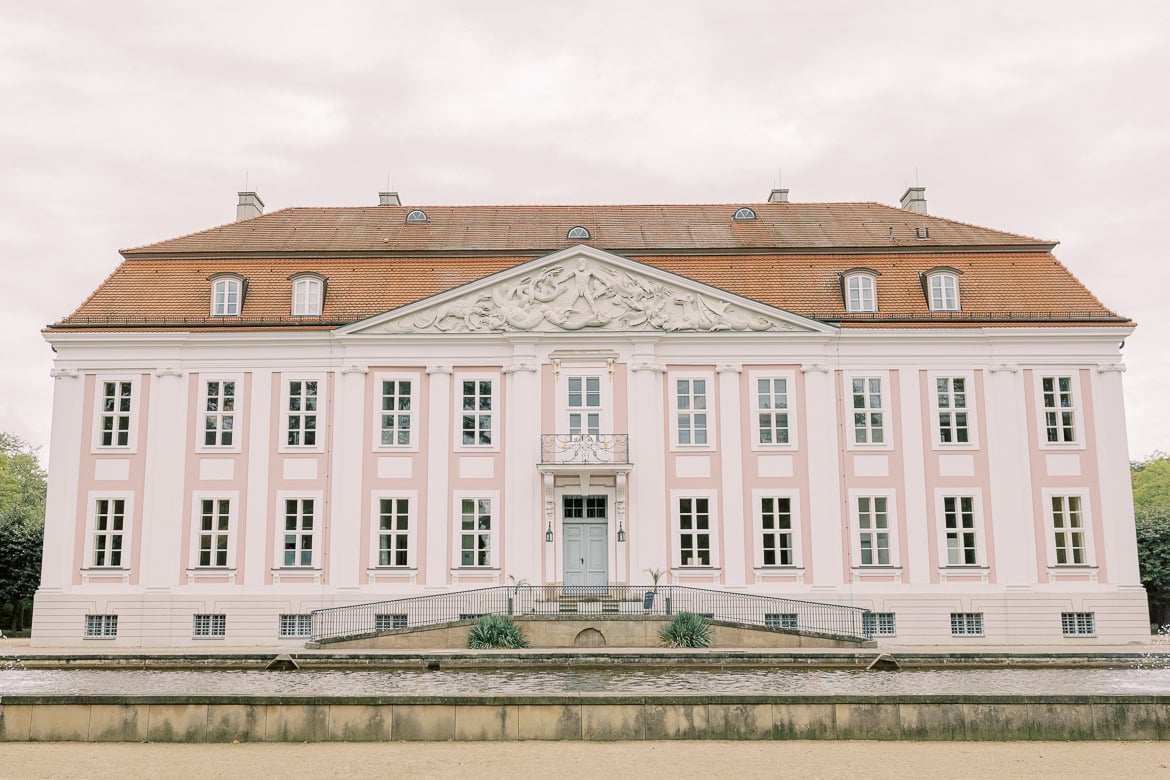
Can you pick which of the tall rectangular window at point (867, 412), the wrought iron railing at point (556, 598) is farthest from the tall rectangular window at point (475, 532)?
the tall rectangular window at point (867, 412)

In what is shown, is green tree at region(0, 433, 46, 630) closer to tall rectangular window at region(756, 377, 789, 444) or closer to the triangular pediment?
the triangular pediment

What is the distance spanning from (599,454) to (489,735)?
721 inches

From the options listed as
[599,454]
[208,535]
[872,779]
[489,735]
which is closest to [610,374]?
[599,454]

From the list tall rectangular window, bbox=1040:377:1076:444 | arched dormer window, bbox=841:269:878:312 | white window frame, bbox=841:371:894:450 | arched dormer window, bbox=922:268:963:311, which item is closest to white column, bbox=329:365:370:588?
white window frame, bbox=841:371:894:450

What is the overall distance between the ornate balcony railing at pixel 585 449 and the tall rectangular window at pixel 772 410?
13.9 feet

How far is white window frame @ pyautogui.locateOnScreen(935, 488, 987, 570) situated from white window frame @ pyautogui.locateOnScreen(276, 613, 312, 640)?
18.6 metres

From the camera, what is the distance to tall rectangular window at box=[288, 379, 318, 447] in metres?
31.8

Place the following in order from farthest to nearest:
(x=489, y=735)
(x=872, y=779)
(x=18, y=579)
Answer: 1. (x=18, y=579)
2. (x=489, y=735)
3. (x=872, y=779)

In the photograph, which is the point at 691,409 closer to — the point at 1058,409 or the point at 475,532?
the point at 475,532

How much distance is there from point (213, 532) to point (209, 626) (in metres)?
2.74

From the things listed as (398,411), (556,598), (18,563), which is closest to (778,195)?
(398,411)

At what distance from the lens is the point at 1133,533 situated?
30.7 meters

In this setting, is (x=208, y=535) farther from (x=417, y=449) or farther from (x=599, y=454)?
(x=599, y=454)

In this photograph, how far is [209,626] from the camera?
3036cm
